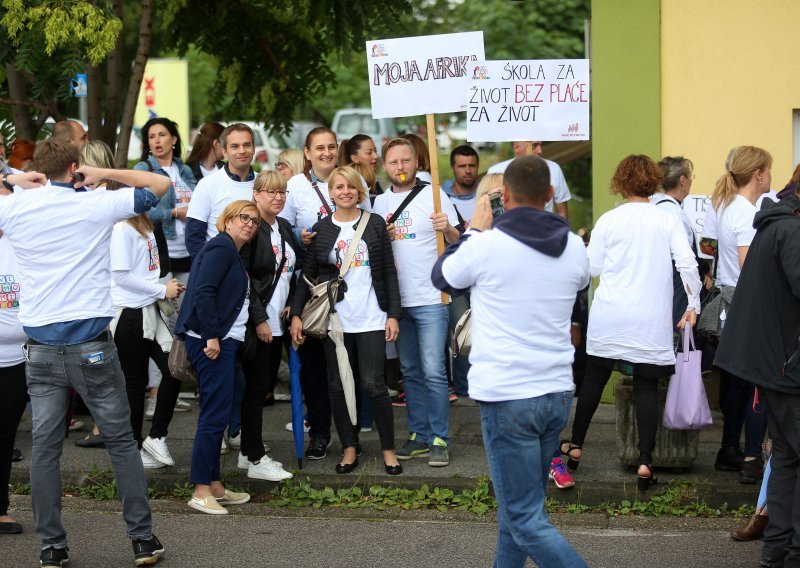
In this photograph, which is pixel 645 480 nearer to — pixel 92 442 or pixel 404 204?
pixel 404 204

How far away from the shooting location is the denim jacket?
8.25 metres

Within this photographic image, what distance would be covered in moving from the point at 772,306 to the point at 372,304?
A: 2603 millimetres

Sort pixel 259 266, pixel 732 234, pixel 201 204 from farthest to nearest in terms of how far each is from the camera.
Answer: pixel 201 204, pixel 259 266, pixel 732 234

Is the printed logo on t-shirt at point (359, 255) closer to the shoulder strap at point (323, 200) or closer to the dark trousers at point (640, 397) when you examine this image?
the shoulder strap at point (323, 200)

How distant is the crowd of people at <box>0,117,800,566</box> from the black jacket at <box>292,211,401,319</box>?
0.6 inches

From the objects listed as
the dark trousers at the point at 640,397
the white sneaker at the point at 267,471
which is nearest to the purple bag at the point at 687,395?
the dark trousers at the point at 640,397

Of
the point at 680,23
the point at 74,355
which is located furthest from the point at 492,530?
the point at 680,23

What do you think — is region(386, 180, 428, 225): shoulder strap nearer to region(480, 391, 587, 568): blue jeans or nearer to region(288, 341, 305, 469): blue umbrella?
region(288, 341, 305, 469): blue umbrella

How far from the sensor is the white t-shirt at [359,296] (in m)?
7.16

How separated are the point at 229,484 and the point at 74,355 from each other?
1953 millimetres

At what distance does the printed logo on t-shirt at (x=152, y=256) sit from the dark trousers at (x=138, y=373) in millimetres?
300

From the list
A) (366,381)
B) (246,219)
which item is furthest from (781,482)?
(246,219)

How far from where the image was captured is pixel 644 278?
6.61 m

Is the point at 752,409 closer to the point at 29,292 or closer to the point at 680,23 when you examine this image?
the point at 680,23
